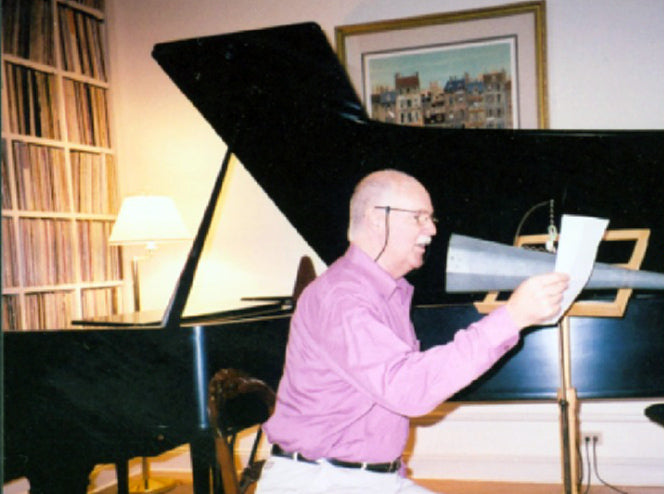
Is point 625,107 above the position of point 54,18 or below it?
below

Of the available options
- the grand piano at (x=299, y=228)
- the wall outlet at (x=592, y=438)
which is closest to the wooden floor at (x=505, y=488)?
the wall outlet at (x=592, y=438)

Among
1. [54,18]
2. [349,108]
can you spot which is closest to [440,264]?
[349,108]

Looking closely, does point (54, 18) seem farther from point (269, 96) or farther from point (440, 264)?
point (440, 264)

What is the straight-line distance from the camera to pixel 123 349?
1748mm

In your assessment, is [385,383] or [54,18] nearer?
[385,383]

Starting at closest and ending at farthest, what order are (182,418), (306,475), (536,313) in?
(536,313) < (306,475) < (182,418)

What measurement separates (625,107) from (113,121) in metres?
2.70

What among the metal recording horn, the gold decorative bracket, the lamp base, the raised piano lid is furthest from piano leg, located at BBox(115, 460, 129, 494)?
the gold decorative bracket

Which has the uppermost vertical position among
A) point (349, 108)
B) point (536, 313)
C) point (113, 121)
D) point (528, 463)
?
point (113, 121)

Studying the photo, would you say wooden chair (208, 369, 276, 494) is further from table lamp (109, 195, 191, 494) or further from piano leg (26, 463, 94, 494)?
table lamp (109, 195, 191, 494)

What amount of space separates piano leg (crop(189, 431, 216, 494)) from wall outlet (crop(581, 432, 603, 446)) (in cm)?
199

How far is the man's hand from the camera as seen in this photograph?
1.15 m

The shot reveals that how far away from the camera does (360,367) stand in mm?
1234

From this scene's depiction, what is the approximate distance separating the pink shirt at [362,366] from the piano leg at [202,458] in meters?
0.28
